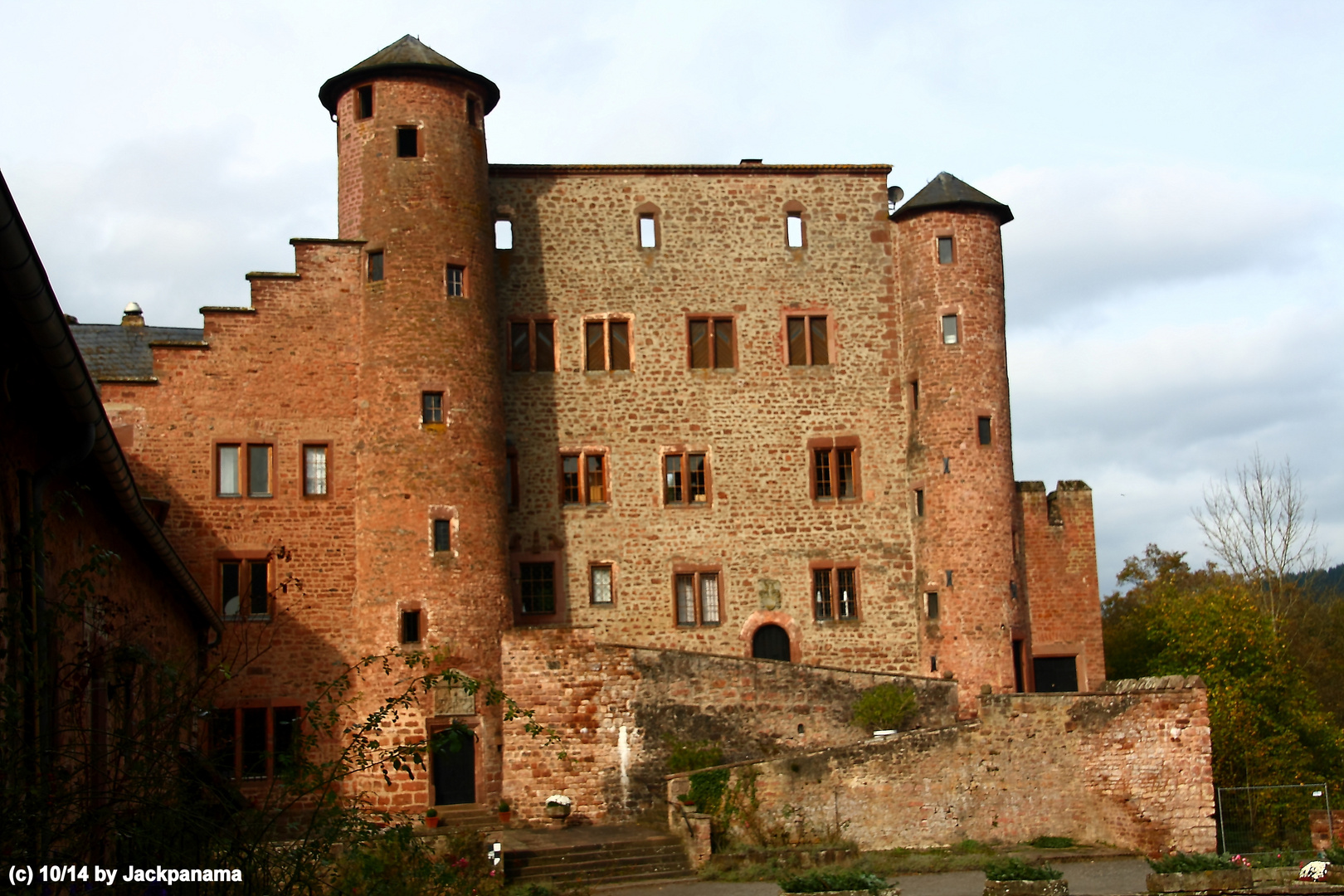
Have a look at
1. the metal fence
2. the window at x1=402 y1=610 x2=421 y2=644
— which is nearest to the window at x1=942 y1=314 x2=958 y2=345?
the metal fence

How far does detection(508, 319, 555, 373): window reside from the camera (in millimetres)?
31047

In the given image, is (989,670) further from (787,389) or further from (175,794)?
(175,794)

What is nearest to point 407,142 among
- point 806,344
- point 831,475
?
point 806,344

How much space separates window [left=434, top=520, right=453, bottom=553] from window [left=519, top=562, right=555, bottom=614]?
3133 mm

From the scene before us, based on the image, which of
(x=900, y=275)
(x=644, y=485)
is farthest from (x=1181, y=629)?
(x=644, y=485)

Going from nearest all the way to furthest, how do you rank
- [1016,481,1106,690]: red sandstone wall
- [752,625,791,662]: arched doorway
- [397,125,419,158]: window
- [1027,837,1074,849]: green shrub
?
[1027,837,1074,849]: green shrub
[397,125,419,158]: window
[752,625,791,662]: arched doorway
[1016,481,1106,690]: red sandstone wall

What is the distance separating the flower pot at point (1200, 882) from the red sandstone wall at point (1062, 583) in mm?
12702

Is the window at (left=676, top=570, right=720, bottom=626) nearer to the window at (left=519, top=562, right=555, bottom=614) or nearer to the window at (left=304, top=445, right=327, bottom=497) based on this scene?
the window at (left=519, top=562, right=555, bottom=614)

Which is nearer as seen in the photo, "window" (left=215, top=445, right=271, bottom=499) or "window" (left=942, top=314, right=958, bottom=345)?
"window" (left=215, top=445, right=271, bottom=499)

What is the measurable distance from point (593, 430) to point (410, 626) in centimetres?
619

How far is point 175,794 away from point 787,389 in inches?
982

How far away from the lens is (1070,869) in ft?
75.6

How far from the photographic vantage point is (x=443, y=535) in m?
27.5

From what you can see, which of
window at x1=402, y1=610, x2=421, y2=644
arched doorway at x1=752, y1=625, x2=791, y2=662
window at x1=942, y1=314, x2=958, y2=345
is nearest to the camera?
window at x1=402, y1=610, x2=421, y2=644
